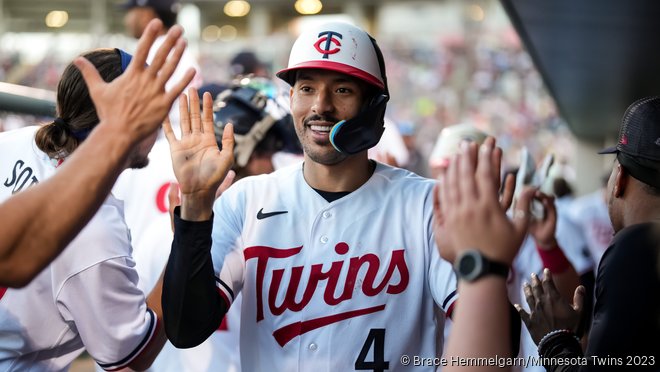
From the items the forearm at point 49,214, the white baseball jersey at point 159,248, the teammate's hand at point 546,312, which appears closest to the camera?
the forearm at point 49,214

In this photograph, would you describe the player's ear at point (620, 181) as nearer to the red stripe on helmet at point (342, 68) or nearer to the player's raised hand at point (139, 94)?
the red stripe on helmet at point (342, 68)

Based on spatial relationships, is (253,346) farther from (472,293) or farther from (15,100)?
(15,100)

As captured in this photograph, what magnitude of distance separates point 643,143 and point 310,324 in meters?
1.25

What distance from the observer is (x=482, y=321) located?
1.87 m

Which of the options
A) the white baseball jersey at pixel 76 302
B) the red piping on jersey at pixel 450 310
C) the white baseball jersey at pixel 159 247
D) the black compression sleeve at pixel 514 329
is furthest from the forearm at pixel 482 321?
the white baseball jersey at pixel 159 247

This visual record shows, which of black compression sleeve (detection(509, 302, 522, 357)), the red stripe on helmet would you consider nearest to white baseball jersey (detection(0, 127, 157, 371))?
the red stripe on helmet

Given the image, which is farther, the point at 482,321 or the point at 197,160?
the point at 197,160

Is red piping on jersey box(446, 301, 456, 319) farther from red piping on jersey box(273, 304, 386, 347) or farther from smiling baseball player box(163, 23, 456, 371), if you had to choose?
red piping on jersey box(273, 304, 386, 347)

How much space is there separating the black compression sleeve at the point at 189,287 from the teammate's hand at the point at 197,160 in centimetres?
6

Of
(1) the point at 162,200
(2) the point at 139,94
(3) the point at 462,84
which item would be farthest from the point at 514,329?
(3) the point at 462,84

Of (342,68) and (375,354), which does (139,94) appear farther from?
(375,354)

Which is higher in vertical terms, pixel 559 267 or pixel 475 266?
pixel 475 266

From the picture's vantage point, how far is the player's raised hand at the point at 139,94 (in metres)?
2.17

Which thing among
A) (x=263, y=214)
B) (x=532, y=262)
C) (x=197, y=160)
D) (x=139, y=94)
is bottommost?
(x=532, y=262)
